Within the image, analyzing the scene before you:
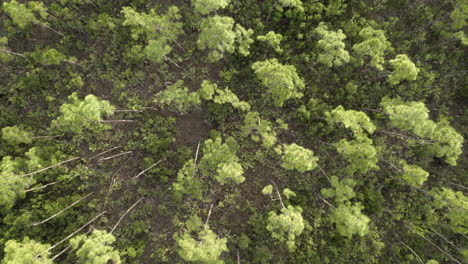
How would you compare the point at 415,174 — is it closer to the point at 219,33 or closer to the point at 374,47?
the point at 374,47

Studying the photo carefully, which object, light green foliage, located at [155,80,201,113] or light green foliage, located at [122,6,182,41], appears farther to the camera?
light green foliage, located at [122,6,182,41]

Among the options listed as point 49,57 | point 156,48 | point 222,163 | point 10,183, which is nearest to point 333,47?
point 222,163

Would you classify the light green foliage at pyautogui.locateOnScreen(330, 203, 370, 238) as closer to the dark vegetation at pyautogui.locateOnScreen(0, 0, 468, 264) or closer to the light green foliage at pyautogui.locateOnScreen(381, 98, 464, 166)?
the dark vegetation at pyautogui.locateOnScreen(0, 0, 468, 264)

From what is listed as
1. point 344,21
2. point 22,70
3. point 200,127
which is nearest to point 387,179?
point 344,21

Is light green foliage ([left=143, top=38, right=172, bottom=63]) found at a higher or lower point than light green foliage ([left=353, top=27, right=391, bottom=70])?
lower

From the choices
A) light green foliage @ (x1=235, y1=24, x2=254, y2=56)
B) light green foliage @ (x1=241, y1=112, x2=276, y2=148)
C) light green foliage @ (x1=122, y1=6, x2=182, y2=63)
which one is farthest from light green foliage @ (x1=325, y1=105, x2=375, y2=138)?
light green foliage @ (x1=122, y1=6, x2=182, y2=63)

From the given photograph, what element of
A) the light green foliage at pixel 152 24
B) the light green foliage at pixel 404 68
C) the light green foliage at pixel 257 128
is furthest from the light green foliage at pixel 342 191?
the light green foliage at pixel 152 24

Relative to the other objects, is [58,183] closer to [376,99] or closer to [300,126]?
[300,126]

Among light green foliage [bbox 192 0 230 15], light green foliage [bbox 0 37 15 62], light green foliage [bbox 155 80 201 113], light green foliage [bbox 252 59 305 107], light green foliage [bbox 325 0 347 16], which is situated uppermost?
light green foliage [bbox 325 0 347 16]
